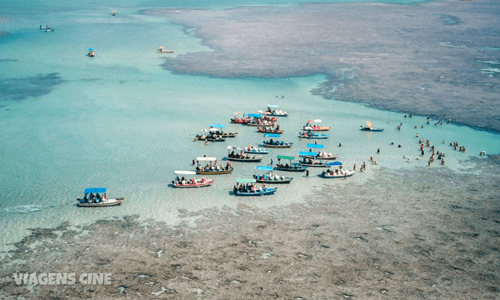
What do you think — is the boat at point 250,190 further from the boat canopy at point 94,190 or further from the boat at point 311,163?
the boat canopy at point 94,190

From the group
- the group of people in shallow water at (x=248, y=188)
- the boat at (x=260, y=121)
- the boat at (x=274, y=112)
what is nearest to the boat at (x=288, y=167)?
the group of people in shallow water at (x=248, y=188)

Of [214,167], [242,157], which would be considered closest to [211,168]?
[214,167]

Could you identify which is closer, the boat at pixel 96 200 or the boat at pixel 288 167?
the boat at pixel 96 200

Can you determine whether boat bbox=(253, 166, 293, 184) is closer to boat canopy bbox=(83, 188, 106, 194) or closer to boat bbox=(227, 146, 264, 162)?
boat bbox=(227, 146, 264, 162)

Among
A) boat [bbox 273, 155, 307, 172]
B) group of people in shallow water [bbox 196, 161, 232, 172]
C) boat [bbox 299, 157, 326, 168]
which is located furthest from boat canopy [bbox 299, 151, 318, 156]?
group of people in shallow water [bbox 196, 161, 232, 172]

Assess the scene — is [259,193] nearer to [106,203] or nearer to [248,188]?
[248,188]

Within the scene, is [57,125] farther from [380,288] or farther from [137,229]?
[380,288]
